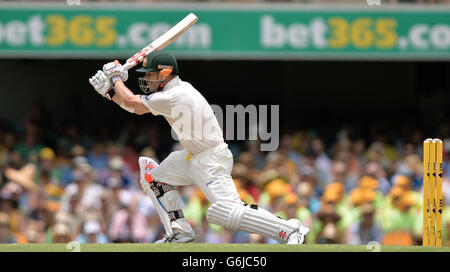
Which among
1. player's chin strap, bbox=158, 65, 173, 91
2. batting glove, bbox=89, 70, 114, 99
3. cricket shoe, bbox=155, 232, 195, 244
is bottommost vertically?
cricket shoe, bbox=155, 232, 195, 244

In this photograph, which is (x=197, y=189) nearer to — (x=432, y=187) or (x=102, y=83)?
(x=102, y=83)

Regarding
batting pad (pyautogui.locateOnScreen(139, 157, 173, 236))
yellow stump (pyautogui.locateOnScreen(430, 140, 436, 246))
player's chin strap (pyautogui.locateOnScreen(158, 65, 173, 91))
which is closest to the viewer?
player's chin strap (pyautogui.locateOnScreen(158, 65, 173, 91))

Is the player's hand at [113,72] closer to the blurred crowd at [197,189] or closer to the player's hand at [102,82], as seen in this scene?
the player's hand at [102,82]

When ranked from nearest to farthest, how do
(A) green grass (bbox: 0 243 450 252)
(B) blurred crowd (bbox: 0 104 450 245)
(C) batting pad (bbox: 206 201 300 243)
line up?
(A) green grass (bbox: 0 243 450 252) < (C) batting pad (bbox: 206 201 300 243) < (B) blurred crowd (bbox: 0 104 450 245)

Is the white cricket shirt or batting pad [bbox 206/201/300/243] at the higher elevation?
the white cricket shirt

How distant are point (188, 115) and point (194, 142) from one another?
207 mm

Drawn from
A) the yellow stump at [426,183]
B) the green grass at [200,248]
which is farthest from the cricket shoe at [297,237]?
the yellow stump at [426,183]

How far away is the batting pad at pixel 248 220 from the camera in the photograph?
290 inches

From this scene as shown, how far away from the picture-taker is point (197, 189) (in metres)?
10.5

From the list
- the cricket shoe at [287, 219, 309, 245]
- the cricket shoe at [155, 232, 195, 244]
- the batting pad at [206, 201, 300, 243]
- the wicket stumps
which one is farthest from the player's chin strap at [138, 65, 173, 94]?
the wicket stumps

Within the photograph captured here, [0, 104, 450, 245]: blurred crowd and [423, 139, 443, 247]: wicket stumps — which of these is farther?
[0, 104, 450, 245]: blurred crowd

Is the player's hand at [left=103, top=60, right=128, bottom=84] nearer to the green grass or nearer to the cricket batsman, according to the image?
the cricket batsman

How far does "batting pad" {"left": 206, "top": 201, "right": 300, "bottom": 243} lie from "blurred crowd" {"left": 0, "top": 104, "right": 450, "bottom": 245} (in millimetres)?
2092

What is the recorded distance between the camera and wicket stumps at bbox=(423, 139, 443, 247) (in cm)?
765
